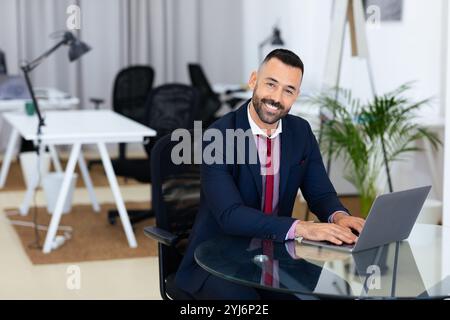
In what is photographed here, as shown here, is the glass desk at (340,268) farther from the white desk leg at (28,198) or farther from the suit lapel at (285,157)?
the white desk leg at (28,198)

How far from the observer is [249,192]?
2.77 m

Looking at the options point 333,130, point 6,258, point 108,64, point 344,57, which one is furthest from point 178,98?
point 108,64

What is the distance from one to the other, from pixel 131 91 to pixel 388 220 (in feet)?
16.2

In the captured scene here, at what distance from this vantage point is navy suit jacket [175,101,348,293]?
261cm

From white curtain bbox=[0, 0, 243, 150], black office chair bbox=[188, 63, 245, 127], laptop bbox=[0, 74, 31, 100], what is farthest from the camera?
white curtain bbox=[0, 0, 243, 150]

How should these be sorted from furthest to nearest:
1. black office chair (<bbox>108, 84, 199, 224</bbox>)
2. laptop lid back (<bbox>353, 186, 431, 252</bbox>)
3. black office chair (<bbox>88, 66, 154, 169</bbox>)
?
black office chair (<bbox>88, 66, 154, 169</bbox>)
black office chair (<bbox>108, 84, 199, 224</bbox>)
laptop lid back (<bbox>353, 186, 431, 252</bbox>)

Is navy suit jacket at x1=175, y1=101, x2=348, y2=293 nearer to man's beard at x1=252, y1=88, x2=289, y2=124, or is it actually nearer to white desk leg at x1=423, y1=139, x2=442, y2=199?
man's beard at x1=252, y1=88, x2=289, y2=124

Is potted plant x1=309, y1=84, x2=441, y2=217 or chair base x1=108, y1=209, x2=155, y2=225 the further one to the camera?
chair base x1=108, y1=209, x2=155, y2=225

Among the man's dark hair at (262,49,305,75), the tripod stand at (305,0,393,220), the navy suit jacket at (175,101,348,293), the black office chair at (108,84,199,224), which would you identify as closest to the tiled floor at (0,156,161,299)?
the black office chair at (108,84,199,224)

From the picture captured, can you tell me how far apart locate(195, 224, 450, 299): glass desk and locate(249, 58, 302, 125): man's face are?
0.41 metres

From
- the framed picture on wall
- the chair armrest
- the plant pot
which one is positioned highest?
the framed picture on wall

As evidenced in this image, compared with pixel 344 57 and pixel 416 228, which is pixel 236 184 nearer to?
pixel 416 228

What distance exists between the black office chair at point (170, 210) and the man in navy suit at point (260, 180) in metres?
0.16
